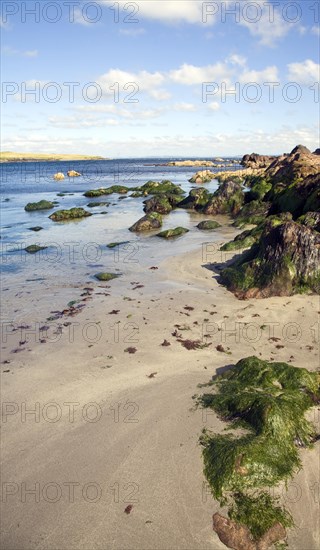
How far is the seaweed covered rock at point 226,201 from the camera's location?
110ft

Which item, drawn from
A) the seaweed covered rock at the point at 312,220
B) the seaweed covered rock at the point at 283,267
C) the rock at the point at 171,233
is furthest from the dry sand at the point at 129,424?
the rock at the point at 171,233

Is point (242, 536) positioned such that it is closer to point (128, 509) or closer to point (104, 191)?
point (128, 509)

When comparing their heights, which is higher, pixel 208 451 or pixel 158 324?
pixel 158 324

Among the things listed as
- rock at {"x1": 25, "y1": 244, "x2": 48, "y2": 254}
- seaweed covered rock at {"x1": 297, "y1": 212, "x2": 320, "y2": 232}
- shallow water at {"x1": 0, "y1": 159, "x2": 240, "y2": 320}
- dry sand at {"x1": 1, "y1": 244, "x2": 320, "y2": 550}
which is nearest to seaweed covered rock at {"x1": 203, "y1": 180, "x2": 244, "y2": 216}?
shallow water at {"x1": 0, "y1": 159, "x2": 240, "y2": 320}

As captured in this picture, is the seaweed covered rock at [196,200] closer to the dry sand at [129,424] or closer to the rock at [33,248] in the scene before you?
the rock at [33,248]

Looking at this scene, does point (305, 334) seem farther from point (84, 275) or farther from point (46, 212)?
point (46, 212)

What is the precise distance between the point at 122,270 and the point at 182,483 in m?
12.0

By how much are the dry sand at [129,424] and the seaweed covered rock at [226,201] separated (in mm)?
21908

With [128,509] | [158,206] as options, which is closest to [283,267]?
[128,509]

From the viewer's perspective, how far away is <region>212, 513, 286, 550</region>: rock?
5062mm

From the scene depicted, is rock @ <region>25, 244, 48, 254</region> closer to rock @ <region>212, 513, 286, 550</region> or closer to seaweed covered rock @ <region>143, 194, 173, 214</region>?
seaweed covered rock @ <region>143, 194, 173, 214</region>

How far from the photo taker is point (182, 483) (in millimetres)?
6008

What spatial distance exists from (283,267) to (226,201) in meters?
21.4

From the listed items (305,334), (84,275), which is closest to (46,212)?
(84,275)
